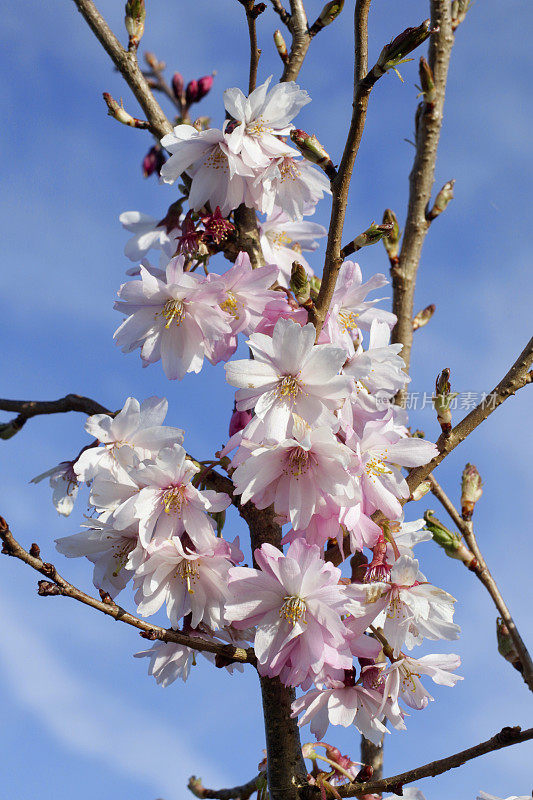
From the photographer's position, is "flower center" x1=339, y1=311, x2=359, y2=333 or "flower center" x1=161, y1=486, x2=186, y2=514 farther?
"flower center" x1=339, y1=311, x2=359, y2=333

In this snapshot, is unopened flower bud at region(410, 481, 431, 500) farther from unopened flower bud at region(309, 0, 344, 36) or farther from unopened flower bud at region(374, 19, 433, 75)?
unopened flower bud at region(309, 0, 344, 36)

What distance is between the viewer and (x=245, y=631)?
200 cm

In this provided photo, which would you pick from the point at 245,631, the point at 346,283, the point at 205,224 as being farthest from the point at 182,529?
the point at 205,224

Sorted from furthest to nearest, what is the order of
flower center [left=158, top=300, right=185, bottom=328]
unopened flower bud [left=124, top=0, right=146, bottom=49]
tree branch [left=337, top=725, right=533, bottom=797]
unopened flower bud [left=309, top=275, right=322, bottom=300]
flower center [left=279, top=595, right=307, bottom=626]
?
1. unopened flower bud [left=124, top=0, right=146, bottom=49]
2. unopened flower bud [left=309, top=275, right=322, bottom=300]
3. flower center [left=158, top=300, right=185, bottom=328]
4. flower center [left=279, top=595, right=307, bottom=626]
5. tree branch [left=337, top=725, right=533, bottom=797]

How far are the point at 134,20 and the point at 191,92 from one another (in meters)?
1.99

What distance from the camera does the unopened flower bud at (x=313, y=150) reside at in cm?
170

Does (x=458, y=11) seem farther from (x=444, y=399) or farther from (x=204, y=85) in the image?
(x=444, y=399)

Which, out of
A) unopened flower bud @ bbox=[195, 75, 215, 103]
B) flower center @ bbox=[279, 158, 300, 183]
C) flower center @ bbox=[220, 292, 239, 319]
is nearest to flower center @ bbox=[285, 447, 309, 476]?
flower center @ bbox=[220, 292, 239, 319]

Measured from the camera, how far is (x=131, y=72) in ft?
8.95

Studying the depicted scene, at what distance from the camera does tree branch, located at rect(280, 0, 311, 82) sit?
2.84 m

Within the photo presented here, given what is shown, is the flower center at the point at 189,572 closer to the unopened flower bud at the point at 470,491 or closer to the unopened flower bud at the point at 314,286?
the unopened flower bud at the point at 314,286

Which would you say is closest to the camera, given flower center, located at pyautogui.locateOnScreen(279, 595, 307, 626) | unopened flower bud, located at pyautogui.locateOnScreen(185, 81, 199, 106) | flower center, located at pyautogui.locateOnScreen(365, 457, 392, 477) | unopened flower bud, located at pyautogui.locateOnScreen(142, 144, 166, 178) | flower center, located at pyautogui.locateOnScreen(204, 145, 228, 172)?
flower center, located at pyautogui.locateOnScreen(279, 595, 307, 626)

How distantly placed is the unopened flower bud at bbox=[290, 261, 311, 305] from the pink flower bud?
0.40 m

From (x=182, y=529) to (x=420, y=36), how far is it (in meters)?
1.29
